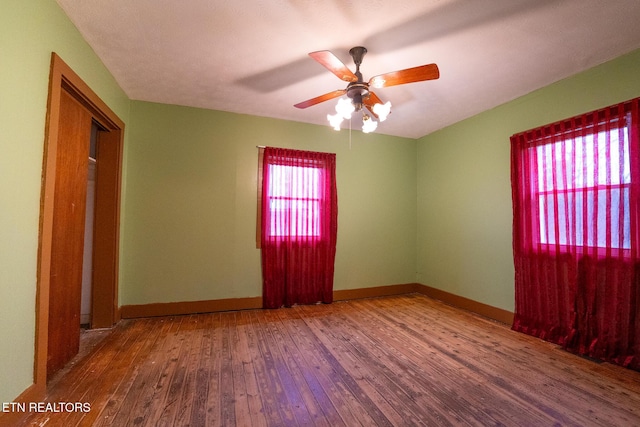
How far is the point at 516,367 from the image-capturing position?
214 centimetres

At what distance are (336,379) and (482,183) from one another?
2984 millimetres

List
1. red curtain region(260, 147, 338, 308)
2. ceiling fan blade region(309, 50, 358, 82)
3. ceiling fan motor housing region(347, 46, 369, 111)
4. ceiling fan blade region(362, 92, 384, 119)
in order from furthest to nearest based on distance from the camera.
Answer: red curtain region(260, 147, 338, 308), ceiling fan blade region(362, 92, 384, 119), ceiling fan motor housing region(347, 46, 369, 111), ceiling fan blade region(309, 50, 358, 82)

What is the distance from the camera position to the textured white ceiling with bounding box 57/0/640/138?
1.81 metres

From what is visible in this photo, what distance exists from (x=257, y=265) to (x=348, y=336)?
1560 mm

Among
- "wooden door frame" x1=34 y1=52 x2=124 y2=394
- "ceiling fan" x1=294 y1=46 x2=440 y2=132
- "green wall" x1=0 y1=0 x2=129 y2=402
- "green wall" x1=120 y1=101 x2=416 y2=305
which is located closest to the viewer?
"green wall" x1=0 y1=0 x2=129 y2=402

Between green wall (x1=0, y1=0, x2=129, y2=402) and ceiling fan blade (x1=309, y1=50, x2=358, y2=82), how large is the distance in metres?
1.60

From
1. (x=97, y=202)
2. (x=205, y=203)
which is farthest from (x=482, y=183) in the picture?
(x=97, y=202)

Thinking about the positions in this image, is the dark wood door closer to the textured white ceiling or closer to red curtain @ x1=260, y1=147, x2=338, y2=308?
the textured white ceiling

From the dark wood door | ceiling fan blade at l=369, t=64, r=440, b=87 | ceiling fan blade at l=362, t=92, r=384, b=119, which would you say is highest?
ceiling fan blade at l=369, t=64, r=440, b=87

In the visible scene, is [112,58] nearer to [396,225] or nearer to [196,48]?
[196,48]

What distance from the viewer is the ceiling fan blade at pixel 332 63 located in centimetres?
178

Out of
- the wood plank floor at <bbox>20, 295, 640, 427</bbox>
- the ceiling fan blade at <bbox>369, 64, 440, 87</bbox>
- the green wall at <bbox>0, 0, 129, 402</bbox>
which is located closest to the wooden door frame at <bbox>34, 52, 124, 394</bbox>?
the green wall at <bbox>0, 0, 129, 402</bbox>
